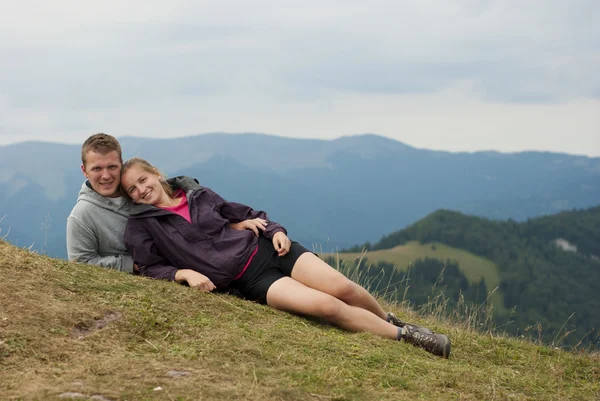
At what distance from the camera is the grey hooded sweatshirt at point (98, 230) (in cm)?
636

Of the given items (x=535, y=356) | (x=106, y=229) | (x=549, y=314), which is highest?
(x=106, y=229)

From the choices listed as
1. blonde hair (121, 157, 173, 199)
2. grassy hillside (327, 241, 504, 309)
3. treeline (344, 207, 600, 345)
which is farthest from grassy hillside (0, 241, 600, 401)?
grassy hillside (327, 241, 504, 309)

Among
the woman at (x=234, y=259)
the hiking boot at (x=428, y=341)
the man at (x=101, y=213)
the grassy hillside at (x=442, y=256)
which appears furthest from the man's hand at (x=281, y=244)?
the grassy hillside at (x=442, y=256)

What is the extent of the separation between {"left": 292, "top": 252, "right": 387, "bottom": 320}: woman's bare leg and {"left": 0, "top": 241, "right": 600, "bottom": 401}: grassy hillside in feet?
1.16

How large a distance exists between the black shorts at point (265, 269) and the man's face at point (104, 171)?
5.13ft

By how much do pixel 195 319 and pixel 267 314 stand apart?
2.70 feet

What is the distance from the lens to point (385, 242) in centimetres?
15112

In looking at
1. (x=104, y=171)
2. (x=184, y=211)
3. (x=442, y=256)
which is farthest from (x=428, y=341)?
(x=442, y=256)

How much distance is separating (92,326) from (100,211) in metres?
1.77

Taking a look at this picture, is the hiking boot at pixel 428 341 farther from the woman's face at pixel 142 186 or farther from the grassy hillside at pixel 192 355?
Result: the woman's face at pixel 142 186

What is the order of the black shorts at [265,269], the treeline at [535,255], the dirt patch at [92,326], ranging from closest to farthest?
the dirt patch at [92,326]
the black shorts at [265,269]
the treeline at [535,255]

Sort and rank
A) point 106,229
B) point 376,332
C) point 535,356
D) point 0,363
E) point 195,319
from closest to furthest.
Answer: point 0,363
point 195,319
point 376,332
point 106,229
point 535,356

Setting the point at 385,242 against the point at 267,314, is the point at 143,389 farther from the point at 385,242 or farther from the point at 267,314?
the point at 385,242

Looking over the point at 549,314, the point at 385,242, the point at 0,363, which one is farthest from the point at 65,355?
the point at 385,242
